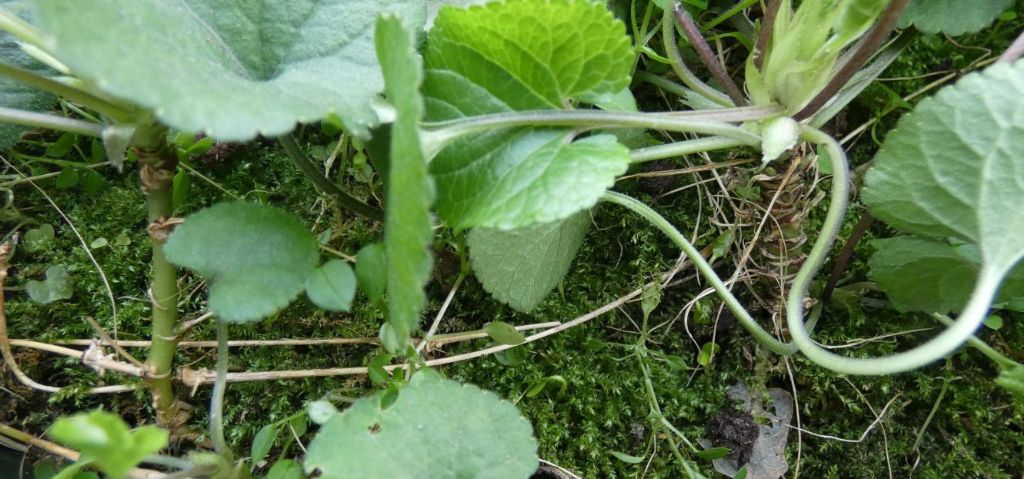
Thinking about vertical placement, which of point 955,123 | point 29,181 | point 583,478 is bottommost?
point 583,478

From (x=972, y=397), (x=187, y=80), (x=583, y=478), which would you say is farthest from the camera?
(x=972, y=397)

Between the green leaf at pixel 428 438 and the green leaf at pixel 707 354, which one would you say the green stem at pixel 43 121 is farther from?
the green leaf at pixel 707 354

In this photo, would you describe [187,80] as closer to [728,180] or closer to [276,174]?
[276,174]

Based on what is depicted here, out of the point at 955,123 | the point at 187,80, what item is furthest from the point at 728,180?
the point at 187,80

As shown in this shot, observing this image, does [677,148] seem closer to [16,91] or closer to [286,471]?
[286,471]

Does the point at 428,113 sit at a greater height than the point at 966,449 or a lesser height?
greater

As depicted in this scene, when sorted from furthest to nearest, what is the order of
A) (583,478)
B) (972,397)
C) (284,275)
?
(972,397) → (583,478) → (284,275)

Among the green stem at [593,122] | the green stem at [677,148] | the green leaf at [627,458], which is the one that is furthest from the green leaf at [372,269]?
the green leaf at [627,458]
